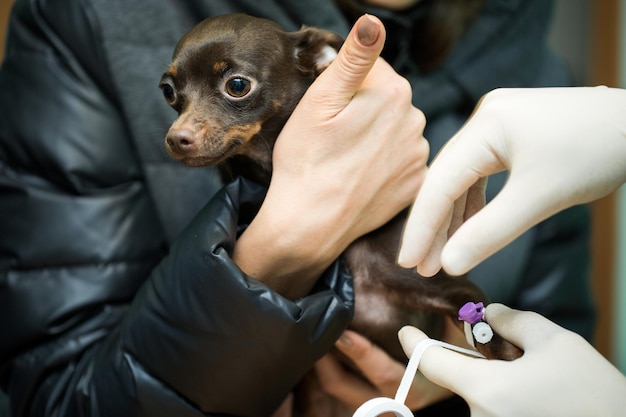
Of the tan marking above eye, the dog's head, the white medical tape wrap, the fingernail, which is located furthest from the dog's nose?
the white medical tape wrap

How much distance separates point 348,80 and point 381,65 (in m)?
0.09

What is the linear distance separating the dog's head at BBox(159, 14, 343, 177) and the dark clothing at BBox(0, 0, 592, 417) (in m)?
0.02

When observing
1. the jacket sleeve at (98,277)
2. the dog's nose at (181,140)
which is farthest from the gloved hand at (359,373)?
the dog's nose at (181,140)

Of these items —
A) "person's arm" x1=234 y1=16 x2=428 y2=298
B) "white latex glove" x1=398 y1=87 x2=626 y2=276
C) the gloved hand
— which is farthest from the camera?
the gloved hand

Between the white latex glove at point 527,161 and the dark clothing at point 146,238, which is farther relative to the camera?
the dark clothing at point 146,238

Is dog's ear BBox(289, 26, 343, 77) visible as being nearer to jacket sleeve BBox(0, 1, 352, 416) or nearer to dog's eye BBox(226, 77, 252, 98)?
dog's eye BBox(226, 77, 252, 98)

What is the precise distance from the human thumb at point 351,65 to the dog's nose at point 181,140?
0.53 ft

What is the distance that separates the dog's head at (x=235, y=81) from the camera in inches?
30.0

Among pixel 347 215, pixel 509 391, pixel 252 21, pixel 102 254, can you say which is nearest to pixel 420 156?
pixel 347 215

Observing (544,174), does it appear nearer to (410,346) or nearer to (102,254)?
(410,346)

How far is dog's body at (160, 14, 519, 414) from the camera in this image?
76 centimetres

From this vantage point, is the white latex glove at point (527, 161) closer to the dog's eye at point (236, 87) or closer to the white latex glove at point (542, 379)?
the white latex glove at point (542, 379)

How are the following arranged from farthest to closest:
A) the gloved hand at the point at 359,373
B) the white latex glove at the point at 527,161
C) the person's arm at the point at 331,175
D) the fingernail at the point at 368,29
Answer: the gloved hand at the point at 359,373 → the person's arm at the point at 331,175 → the fingernail at the point at 368,29 → the white latex glove at the point at 527,161

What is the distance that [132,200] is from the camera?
0.93 meters
